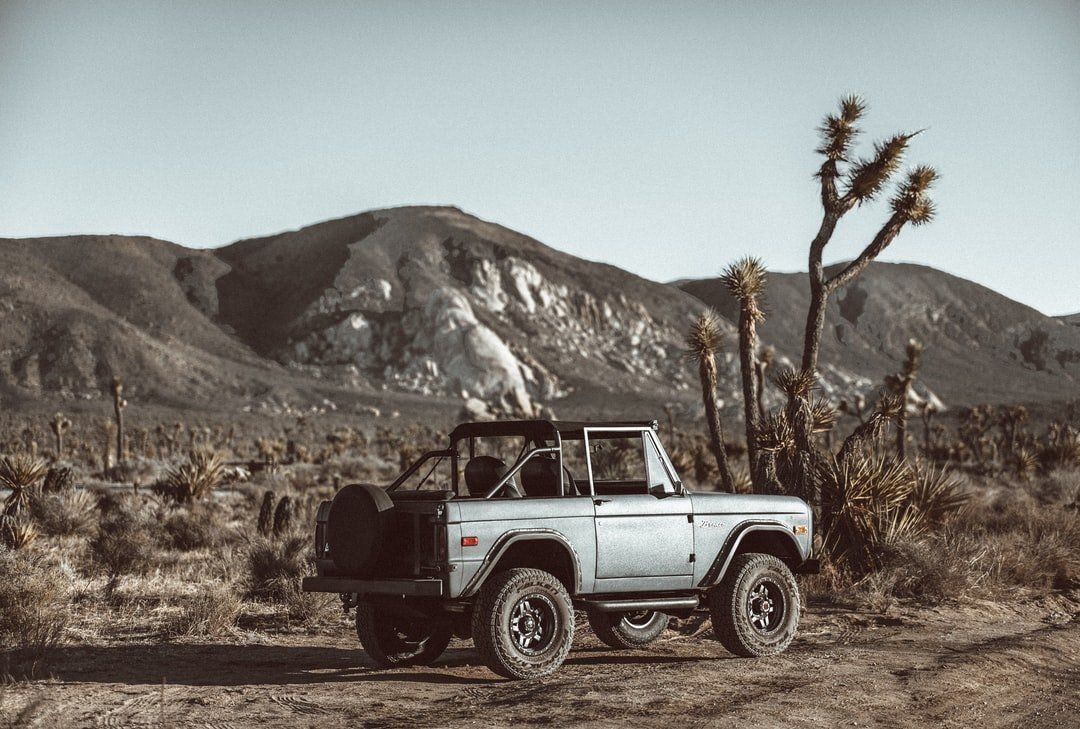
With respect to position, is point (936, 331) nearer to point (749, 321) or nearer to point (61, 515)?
point (749, 321)

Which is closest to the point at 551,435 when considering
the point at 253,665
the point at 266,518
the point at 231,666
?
the point at 253,665

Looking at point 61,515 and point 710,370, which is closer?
point 710,370

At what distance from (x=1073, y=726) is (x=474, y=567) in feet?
13.9

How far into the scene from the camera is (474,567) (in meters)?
9.23

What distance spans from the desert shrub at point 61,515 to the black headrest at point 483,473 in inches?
496

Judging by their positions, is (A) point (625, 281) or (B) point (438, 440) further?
(A) point (625, 281)

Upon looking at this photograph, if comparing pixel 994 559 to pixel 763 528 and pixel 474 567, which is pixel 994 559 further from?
pixel 474 567

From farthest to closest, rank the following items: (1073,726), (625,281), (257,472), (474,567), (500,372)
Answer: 1. (625,281)
2. (500,372)
3. (257,472)
4. (474,567)
5. (1073,726)

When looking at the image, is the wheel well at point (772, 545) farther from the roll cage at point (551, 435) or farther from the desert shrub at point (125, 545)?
the desert shrub at point (125, 545)

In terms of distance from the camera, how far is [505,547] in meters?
9.32

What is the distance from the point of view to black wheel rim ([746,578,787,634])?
10734mm

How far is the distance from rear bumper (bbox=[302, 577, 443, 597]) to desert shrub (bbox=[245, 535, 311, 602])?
4.76m

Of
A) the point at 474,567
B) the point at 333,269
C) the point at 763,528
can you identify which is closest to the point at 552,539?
the point at 474,567

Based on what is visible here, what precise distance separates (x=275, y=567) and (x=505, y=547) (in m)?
7.15
